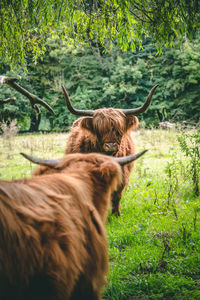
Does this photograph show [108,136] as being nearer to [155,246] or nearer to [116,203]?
[116,203]

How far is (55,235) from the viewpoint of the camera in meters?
1.37

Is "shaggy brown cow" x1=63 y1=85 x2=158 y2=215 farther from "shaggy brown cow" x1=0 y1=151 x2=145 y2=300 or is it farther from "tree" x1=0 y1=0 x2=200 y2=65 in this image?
"shaggy brown cow" x1=0 y1=151 x2=145 y2=300

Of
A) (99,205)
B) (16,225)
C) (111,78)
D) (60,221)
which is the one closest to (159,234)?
(99,205)

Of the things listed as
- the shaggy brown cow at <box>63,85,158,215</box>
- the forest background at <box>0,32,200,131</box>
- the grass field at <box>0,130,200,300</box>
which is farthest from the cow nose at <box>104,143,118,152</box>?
the forest background at <box>0,32,200,131</box>

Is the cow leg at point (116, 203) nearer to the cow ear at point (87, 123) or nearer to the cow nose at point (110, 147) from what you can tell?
the cow nose at point (110, 147)

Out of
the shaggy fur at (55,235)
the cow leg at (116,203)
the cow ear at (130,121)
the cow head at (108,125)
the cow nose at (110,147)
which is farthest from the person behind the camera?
the cow ear at (130,121)

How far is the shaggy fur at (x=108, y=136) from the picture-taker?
4.43 m

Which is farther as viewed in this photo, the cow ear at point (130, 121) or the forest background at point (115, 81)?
the forest background at point (115, 81)

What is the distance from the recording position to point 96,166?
1927 mm

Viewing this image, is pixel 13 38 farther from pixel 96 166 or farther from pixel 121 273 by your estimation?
pixel 121 273

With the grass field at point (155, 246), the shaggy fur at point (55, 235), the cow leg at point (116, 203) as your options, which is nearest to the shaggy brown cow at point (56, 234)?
the shaggy fur at point (55, 235)

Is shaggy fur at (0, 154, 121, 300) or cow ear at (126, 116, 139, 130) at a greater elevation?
cow ear at (126, 116, 139, 130)

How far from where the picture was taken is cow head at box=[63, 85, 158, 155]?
4391mm

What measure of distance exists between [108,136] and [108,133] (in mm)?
53
